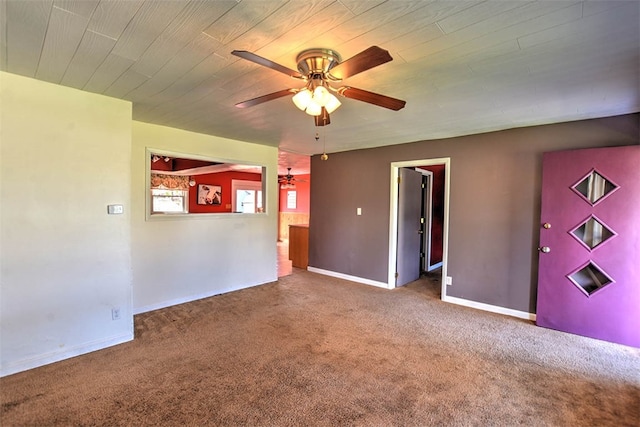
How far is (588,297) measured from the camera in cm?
311

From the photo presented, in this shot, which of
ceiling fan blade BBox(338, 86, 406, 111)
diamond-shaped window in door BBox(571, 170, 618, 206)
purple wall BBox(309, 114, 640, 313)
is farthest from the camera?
purple wall BBox(309, 114, 640, 313)

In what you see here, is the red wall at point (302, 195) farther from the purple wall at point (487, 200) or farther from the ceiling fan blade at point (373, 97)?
the ceiling fan blade at point (373, 97)

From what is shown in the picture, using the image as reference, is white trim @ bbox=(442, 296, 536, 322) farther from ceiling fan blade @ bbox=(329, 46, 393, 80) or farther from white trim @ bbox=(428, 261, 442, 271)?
ceiling fan blade @ bbox=(329, 46, 393, 80)

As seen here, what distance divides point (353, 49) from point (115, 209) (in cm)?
250

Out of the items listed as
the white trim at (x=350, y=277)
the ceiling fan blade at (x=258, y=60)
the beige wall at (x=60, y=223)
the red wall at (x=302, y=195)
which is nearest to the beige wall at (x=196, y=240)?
the beige wall at (x=60, y=223)

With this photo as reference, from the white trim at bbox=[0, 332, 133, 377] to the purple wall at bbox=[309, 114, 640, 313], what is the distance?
3.54 metres

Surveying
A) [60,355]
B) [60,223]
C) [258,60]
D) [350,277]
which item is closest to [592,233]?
[350,277]

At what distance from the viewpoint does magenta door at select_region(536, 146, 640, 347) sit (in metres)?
2.91

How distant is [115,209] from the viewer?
9.16 ft

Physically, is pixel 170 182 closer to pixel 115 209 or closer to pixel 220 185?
pixel 220 185

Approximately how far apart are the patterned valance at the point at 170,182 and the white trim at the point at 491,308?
6472 mm

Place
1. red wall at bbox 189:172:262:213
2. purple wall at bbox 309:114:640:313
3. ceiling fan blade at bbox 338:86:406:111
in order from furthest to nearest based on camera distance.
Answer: red wall at bbox 189:172:262:213
purple wall at bbox 309:114:640:313
ceiling fan blade at bbox 338:86:406:111

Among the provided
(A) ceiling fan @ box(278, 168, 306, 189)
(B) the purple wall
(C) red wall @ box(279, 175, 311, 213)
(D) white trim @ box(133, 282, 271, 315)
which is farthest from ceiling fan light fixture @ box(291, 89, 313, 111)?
(C) red wall @ box(279, 175, 311, 213)

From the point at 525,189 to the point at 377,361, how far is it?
8.85ft
